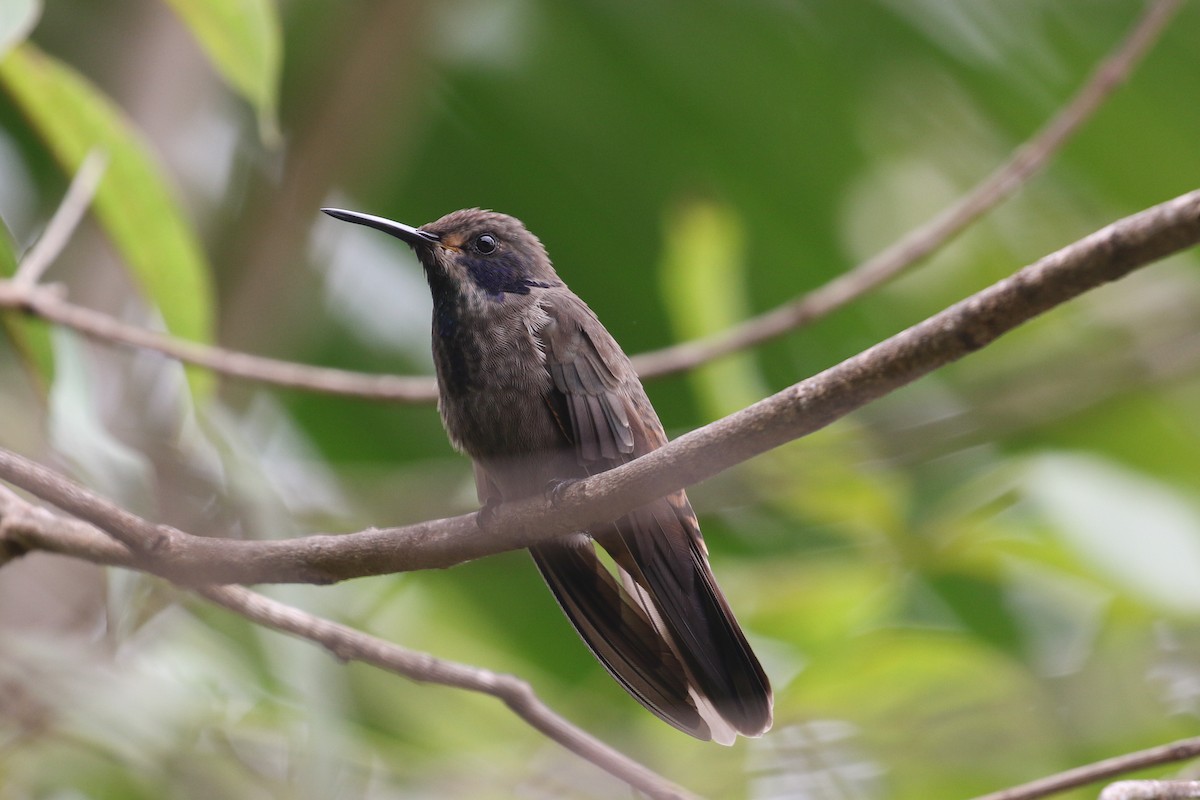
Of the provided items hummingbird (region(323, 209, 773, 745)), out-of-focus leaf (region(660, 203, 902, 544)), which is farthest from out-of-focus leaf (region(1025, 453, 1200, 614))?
hummingbird (region(323, 209, 773, 745))

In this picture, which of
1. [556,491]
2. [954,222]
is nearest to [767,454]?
[954,222]

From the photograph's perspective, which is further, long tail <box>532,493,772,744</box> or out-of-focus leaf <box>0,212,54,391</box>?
out-of-focus leaf <box>0,212,54,391</box>

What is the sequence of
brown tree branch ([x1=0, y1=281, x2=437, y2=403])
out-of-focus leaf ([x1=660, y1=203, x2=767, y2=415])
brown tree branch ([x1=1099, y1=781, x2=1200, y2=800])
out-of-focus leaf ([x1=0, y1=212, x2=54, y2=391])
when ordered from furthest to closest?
out-of-focus leaf ([x1=660, y1=203, x2=767, y2=415])
out-of-focus leaf ([x1=0, y1=212, x2=54, y2=391])
brown tree branch ([x1=0, y1=281, x2=437, y2=403])
brown tree branch ([x1=1099, y1=781, x2=1200, y2=800])

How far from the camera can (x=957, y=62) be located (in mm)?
4566

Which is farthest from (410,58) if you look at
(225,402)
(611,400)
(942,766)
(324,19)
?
(942,766)

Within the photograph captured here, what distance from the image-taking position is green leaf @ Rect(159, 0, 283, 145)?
8.79ft

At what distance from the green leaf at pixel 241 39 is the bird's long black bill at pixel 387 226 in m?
0.28

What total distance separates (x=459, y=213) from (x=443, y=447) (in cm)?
196

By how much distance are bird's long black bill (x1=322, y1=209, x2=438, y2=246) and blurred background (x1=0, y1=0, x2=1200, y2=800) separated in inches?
11.8

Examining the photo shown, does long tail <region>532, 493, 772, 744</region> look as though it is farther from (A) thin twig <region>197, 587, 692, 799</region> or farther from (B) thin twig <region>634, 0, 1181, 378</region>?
(B) thin twig <region>634, 0, 1181, 378</region>

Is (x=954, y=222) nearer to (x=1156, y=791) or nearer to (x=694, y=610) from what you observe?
(x=694, y=610)

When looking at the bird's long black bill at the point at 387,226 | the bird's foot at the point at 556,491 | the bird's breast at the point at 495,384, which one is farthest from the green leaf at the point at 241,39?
the bird's foot at the point at 556,491

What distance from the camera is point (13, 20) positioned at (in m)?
2.19

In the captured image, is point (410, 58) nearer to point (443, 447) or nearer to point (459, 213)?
point (443, 447)
